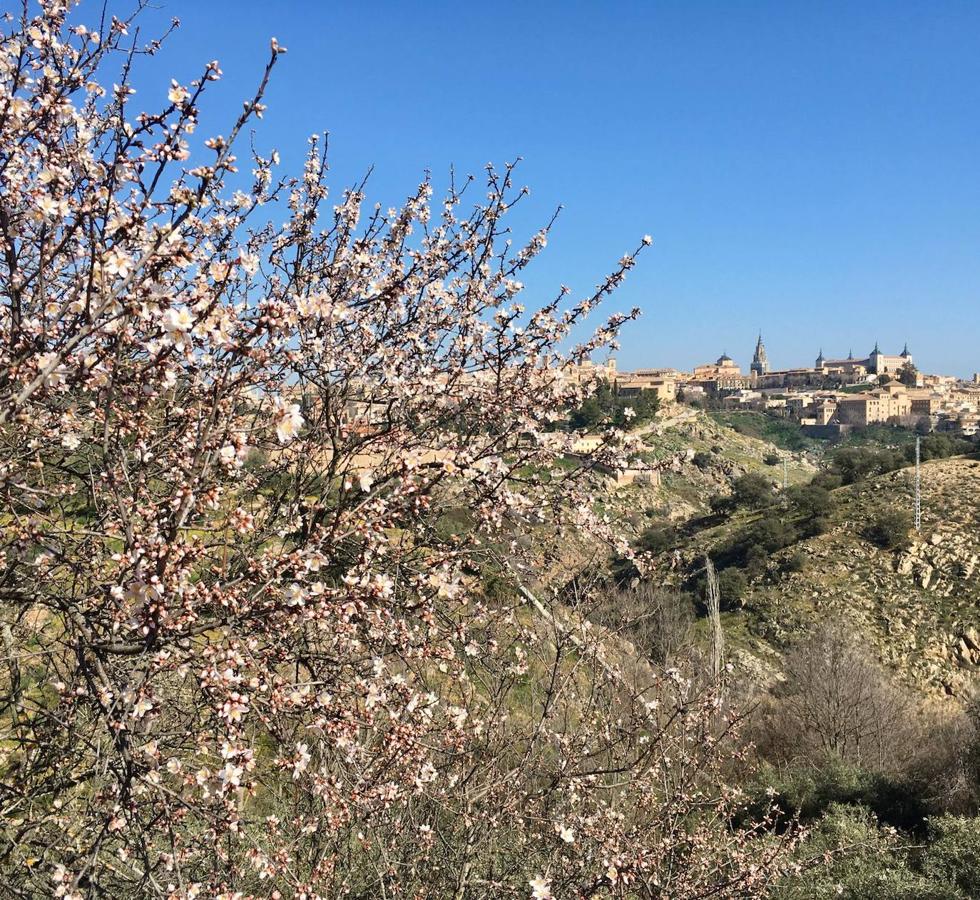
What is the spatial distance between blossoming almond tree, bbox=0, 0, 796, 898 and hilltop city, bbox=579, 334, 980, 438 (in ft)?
Answer: 264

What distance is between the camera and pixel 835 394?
125438mm

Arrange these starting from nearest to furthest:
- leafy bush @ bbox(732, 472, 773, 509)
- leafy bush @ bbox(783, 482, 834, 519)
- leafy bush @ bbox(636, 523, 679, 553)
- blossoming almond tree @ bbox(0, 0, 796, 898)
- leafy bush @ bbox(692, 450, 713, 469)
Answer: blossoming almond tree @ bbox(0, 0, 796, 898) < leafy bush @ bbox(636, 523, 679, 553) < leafy bush @ bbox(783, 482, 834, 519) < leafy bush @ bbox(732, 472, 773, 509) < leafy bush @ bbox(692, 450, 713, 469)

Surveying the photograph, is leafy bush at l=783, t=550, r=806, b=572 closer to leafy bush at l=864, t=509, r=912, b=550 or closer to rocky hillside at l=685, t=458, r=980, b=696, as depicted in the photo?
rocky hillside at l=685, t=458, r=980, b=696

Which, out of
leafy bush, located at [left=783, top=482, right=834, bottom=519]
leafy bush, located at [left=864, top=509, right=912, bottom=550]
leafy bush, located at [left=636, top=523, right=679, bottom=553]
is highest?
leafy bush, located at [left=783, top=482, right=834, bottom=519]

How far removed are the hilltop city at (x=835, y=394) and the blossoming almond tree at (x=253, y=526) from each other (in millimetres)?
80452

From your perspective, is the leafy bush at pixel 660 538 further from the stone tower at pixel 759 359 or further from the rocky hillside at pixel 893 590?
the stone tower at pixel 759 359

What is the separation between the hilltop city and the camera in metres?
108

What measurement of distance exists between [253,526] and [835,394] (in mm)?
138198

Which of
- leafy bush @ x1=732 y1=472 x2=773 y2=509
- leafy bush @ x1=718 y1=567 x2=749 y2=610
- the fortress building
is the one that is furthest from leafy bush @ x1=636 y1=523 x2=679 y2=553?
the fortress building

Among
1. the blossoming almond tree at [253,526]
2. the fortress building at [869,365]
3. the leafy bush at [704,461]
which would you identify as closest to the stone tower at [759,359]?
the fortress building at [869,365]

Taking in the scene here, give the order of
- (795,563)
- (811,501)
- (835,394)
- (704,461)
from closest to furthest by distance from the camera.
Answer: (795,563)
(811,501)
(704,461)
(835,394)

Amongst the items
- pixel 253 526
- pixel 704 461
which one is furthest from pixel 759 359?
pixel 253 526

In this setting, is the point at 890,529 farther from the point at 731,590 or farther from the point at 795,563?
the point at 731,590

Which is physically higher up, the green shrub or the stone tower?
the stone tower
